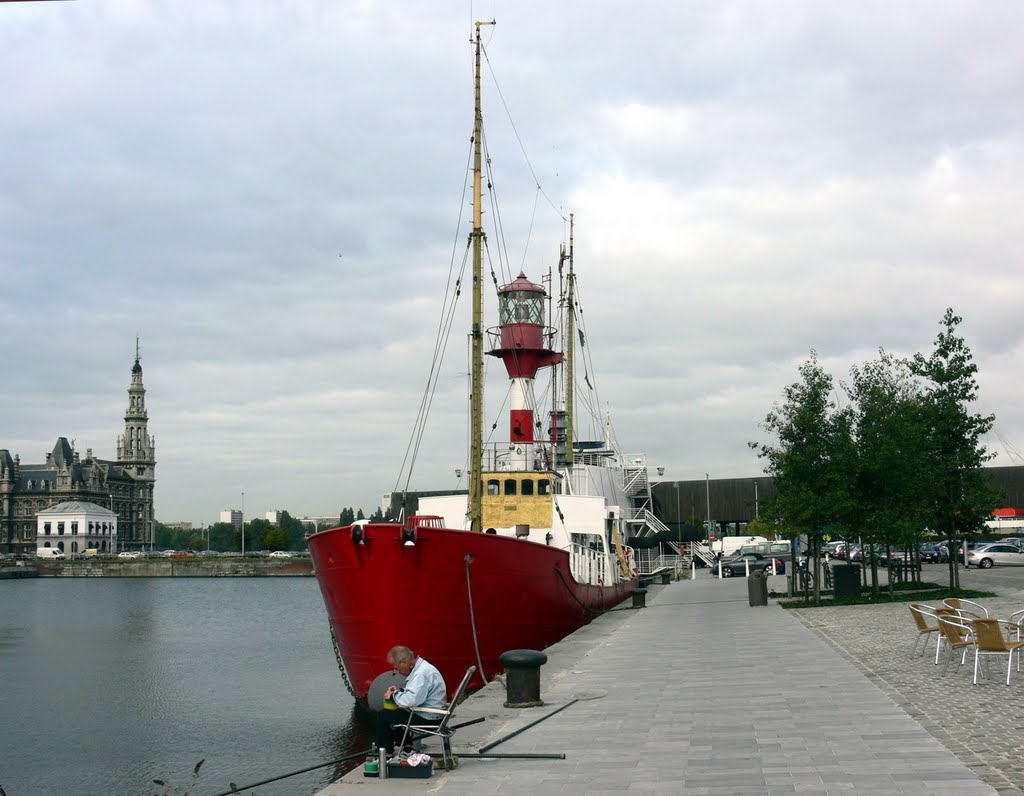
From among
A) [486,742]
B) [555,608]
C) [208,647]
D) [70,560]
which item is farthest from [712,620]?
[70,560]

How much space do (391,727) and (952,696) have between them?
6.88 meters

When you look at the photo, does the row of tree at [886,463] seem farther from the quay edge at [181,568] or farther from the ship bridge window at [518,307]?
the quay edge at [181,568]

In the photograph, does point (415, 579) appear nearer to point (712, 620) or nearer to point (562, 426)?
point (712, 620)

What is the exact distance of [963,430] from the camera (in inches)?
1191

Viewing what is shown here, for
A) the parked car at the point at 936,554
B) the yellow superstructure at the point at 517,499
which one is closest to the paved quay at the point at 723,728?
the yellow superstructure at the point at 517,499

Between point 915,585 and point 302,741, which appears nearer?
point 302,741

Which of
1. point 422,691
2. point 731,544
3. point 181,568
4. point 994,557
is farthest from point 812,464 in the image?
point 181,568

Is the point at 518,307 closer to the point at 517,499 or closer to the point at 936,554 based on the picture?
the point at 517,499

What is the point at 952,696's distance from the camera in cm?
1260

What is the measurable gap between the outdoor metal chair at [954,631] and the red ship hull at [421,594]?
25.8ft

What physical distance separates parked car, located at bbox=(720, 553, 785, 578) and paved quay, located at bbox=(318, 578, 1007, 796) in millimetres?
37675

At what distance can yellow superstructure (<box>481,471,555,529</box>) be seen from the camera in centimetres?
2878

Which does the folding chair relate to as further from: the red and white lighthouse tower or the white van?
the white van

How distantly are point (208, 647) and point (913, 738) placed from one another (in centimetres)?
3573
